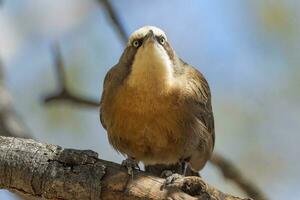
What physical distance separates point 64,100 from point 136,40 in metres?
1.38

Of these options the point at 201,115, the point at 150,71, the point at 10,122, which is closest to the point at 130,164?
the point at 150,71

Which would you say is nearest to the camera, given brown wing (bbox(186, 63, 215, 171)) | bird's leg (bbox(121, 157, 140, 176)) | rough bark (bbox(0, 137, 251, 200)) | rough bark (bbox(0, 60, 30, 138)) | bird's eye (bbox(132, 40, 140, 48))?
rough bark (bbox(0, 137, 251, 200))

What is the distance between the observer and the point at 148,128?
488cm

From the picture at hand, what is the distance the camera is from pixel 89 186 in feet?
13.4

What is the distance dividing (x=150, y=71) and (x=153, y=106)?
239 millimetres

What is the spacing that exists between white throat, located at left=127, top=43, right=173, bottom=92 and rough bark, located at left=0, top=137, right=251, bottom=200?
2.76ft

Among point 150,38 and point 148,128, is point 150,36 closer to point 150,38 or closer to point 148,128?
point 150,38

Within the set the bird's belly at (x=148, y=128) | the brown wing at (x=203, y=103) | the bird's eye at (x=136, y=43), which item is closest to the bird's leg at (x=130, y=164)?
the bird's belly at (x=148, y=128)

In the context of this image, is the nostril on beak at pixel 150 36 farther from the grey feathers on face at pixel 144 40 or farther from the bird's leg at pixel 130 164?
the bird's leg at pixel 130 164

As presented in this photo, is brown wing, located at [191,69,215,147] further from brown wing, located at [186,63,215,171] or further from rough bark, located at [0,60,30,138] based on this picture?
rough bark, located at [0,60,30,138]

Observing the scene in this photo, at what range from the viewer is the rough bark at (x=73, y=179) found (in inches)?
160

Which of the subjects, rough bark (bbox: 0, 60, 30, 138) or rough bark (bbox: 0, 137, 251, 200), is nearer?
rough bark (bbox: 0, 137, 251, 200)

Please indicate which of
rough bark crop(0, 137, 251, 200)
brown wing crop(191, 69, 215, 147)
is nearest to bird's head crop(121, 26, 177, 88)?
brown wing crop(191, 69, 215, 147)

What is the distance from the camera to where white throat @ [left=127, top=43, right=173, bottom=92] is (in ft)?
16.0
